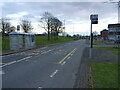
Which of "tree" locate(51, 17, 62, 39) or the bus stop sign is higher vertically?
"tree" locate(51, 17, 62, 39)

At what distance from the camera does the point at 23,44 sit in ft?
88.3

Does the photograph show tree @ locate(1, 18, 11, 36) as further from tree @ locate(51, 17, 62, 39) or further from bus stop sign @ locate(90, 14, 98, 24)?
bus stop sign @ locate(90, 14, 98, 24)

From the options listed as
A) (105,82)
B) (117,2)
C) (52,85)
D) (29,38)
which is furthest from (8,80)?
(29,38)

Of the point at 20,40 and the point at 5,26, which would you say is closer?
the point at 20,40

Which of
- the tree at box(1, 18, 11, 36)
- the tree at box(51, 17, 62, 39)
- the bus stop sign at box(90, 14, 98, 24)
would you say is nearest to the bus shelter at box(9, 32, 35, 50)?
the bus stop sign at box(90, 14, 98, 24)

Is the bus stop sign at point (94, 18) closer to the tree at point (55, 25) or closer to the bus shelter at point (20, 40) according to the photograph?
the bus shelter at point (20, 40)

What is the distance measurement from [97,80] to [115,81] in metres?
0.74

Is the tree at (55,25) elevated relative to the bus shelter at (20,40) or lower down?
elevated

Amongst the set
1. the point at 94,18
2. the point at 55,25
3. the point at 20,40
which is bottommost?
the point at 20,40

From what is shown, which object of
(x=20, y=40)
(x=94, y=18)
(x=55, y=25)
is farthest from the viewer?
(x=55, y=25)

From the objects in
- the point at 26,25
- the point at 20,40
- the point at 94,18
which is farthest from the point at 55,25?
the point at 94,18

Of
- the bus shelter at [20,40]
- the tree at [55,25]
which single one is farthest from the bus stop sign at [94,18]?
the tree at [55,25]

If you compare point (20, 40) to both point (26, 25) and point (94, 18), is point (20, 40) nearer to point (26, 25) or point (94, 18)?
point (94, 18)

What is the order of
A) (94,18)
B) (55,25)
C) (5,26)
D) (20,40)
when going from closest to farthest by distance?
(94,18) < (20,40) < (5,26) < (55,25)
